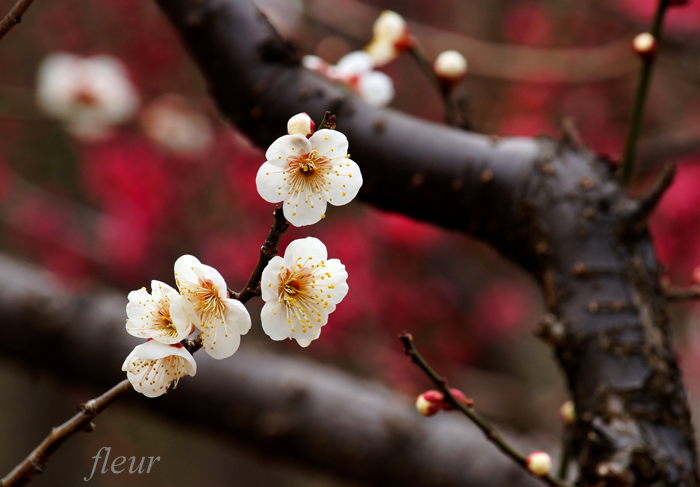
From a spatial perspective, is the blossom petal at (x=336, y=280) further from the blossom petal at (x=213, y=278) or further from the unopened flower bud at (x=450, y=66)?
the unopened flower bud at (x=450, y=66)

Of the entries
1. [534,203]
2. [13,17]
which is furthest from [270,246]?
[534,203]

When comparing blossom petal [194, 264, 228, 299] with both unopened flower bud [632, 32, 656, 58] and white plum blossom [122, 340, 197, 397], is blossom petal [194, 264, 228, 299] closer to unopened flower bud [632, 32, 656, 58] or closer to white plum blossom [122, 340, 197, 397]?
white plum blossom [122, 340, 197, 397]

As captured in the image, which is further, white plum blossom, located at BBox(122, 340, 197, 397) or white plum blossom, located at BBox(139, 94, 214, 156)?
white plum blossom, located at BBox(139, 94, 214, 156)

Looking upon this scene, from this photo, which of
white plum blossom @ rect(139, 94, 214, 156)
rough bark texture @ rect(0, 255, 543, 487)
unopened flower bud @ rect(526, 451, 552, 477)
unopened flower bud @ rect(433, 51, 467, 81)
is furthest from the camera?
white plum blossom @ rect(139, 94, 214, 156)

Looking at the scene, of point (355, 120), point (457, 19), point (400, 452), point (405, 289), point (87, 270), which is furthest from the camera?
point (457, 19)

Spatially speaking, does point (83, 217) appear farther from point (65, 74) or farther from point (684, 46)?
point (684, 46)

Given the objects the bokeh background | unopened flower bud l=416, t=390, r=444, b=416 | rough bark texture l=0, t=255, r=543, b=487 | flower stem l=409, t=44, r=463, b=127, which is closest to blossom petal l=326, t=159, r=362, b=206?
unopened flower bud l=416, t=390, r=444, b=416

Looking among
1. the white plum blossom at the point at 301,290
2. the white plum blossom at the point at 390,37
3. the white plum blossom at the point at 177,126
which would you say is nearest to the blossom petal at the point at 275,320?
the white plum blossom at the point at 301,290

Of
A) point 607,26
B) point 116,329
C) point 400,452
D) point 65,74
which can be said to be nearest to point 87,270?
point 65,74
